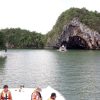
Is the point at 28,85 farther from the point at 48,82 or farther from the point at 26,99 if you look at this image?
the point at 26,99

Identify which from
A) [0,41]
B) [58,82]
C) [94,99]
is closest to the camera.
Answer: [94,99]

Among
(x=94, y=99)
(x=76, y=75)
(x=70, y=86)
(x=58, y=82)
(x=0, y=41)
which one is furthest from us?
(x=0, y=41)

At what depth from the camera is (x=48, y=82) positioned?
60156 mm

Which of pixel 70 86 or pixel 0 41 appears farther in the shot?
pixel 0 41

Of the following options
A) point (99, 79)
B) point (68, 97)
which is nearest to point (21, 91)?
point (68, 97)

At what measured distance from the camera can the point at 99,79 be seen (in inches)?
2502

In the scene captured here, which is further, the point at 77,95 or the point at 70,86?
the point at 70,86

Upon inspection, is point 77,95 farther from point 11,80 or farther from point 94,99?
point 11,80

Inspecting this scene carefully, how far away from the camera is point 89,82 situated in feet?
197

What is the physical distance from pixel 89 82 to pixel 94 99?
1507 cm

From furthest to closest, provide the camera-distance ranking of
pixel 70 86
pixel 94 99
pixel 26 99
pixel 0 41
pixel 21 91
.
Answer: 1. pixel 0 41
2. pixel 70 86
3. pixel 94 99
4. pixel 21 91
5. pixel 26 99

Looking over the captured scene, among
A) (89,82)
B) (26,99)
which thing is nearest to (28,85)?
(89,82)

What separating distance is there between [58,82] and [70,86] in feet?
16.6

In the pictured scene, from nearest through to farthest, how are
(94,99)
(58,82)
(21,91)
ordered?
(21,91)
(94,99)
(58,82)
